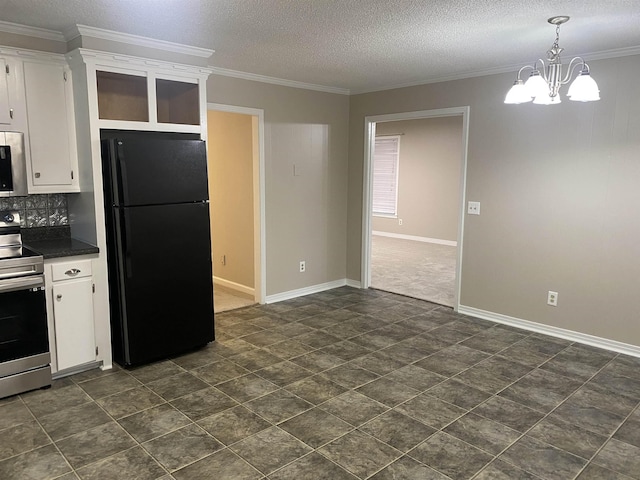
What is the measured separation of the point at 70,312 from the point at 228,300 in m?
2.13

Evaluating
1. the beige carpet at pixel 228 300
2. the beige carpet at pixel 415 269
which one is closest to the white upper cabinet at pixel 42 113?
the beige carpet at pixel 228 300

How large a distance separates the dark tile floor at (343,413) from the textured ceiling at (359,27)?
238 cm

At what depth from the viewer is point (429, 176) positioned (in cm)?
910

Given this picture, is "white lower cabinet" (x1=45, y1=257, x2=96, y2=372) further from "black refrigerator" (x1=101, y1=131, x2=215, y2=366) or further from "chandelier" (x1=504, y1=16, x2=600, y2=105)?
"chandelier" (x1=504, y1=16, x2=600, y2=105)

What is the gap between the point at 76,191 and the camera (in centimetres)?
346

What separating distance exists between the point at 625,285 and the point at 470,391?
1.70m

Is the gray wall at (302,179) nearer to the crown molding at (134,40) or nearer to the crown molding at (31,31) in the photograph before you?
the crown molding at (134,40)

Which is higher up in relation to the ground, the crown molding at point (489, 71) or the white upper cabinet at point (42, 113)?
the crown molding at point (489, 71)

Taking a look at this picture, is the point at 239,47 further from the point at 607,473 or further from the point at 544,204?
the point at 607,473

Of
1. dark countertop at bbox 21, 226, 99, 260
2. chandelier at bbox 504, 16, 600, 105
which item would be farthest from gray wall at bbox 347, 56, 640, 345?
dark countertop at bbox 21, 226, 99, 260

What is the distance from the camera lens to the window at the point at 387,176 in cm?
963

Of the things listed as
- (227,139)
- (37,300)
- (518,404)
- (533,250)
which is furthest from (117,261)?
(533,250)

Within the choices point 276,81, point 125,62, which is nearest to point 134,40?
point 125,62

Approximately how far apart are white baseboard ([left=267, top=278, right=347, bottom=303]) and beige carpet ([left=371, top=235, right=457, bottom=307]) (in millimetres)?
472
